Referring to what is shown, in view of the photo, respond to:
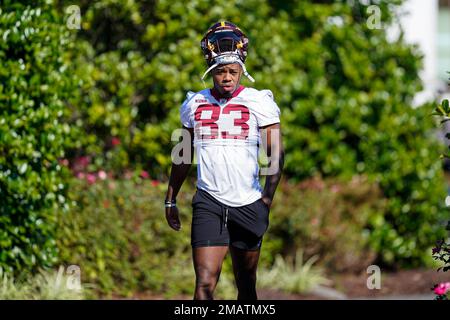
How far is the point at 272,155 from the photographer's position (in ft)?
19.6

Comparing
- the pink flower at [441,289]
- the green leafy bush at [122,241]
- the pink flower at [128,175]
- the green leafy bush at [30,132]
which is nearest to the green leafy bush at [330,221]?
the green leafy bush at [122,241]

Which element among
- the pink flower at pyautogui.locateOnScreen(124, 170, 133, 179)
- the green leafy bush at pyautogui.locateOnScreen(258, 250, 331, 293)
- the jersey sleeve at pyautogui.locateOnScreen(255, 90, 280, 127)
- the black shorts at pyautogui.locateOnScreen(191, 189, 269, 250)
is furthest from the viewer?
the green leafy bush at pyautogui.locateOnScreen(258, 250, 331, 293)

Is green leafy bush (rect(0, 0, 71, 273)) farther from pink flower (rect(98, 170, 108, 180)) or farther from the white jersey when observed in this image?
the white jersey

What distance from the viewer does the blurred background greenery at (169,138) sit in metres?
8.16

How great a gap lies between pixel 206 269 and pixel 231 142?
0.80 metres

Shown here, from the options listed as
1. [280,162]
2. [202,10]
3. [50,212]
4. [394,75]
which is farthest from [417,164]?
[280,162]

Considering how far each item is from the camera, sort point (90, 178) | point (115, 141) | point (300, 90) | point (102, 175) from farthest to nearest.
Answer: point (300, 90)
point (115, 141)
point (102, 175)
point (90, 178)

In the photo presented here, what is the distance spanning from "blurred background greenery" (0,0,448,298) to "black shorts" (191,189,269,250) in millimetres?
2517

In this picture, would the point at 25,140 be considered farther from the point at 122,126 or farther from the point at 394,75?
the point at 394,75

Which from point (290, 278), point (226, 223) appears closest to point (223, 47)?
point (226, 223)

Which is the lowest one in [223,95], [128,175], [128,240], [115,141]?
[223,95]

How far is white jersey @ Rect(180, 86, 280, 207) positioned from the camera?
19.3 ft

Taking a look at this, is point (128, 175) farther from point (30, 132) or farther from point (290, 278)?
point (290, 278)

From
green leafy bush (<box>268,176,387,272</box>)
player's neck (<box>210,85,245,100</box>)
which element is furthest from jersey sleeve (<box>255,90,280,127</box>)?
green leafy bush (<box>268,176,387,272</box>)
